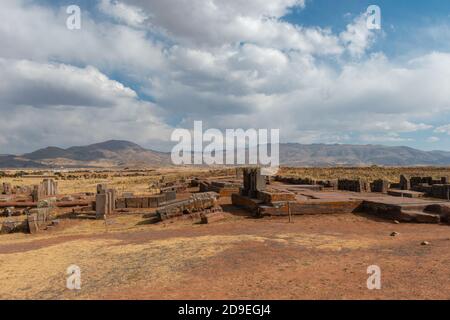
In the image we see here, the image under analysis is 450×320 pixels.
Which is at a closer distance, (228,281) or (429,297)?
(429,297)

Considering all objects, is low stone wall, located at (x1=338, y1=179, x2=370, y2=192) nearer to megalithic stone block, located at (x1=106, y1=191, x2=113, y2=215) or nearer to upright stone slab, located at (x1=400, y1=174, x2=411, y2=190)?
upright stone slab, located at (x1=400, y1=174, x2=411, y2=190)

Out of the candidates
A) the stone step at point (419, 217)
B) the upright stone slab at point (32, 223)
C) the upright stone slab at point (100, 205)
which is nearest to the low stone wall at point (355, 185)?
the stone step at point (419, 217)

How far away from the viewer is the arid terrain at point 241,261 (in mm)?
6578

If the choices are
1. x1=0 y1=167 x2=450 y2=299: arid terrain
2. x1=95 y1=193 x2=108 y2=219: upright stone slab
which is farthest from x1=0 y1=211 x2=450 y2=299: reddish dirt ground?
x1=95 y1=193 x2=108 y2=219: upright stone slab

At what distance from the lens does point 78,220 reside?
17812 mm

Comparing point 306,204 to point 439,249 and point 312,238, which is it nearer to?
point 312,238

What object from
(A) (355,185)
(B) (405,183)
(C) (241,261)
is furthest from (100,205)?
(B) (405,183)

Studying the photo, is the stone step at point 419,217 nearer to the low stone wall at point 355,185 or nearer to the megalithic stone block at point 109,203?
the low stone wall at point 355,185

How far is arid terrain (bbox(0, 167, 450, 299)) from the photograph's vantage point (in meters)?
6.58

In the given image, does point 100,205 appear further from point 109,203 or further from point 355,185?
point 355,185

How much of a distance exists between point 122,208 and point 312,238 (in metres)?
12.9

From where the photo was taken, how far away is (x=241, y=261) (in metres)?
8.52
